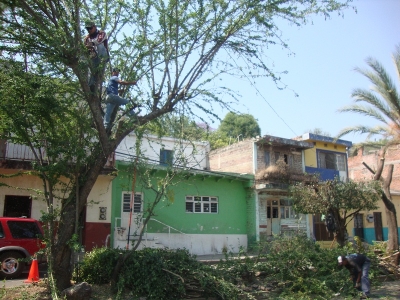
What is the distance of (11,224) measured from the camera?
1299cm

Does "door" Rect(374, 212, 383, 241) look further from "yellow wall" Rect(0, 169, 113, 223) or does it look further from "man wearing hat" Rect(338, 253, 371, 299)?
"man wearing hat" Rect(338, 253, 371, 299)

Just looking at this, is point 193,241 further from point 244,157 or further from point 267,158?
point 267,158

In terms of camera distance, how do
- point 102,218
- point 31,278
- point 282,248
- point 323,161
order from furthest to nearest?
point 323,161
point 102,218
point 282,248
point 31,278

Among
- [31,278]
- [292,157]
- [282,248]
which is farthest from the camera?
[292,157]

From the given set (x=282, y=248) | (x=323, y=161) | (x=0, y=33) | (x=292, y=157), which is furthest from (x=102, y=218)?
(x=323, y=161)

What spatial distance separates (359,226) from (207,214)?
13.2 metres

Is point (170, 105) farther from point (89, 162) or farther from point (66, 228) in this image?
point (66, 228)

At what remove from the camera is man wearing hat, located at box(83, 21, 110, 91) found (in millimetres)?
9139

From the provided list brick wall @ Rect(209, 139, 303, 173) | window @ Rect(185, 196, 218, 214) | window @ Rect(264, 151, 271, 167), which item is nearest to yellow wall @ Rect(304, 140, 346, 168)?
brick wall @ Rect(209, 139, 303, 173)

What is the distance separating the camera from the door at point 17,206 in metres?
16.6

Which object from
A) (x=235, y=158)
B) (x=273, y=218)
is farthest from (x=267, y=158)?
(x=273, y=218)

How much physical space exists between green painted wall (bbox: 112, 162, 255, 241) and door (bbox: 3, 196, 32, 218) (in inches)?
146

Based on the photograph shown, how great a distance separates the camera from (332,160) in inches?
1179

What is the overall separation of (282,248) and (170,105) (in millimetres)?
5724
